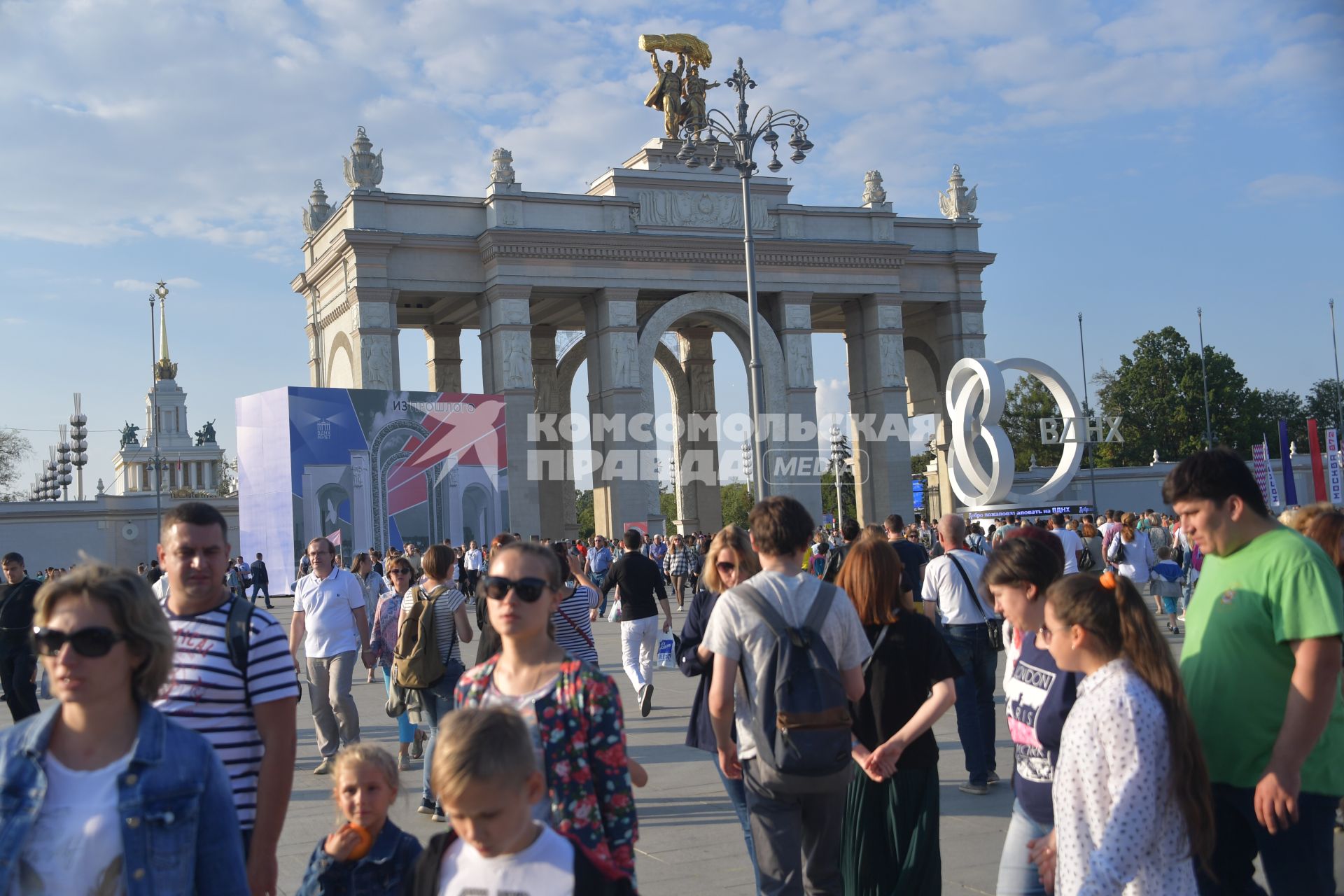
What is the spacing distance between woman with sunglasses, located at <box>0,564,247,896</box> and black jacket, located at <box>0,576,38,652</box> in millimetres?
9529

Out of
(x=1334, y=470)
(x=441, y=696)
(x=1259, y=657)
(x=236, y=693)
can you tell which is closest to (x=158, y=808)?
(x=236, y=693)

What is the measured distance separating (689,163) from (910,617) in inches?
774

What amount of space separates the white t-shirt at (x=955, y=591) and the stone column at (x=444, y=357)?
1477 inches

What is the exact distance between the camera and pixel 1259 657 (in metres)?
4.07

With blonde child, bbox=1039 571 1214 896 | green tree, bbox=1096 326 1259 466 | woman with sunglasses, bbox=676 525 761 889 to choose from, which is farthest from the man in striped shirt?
green tree, bbox=1096 326 1259 466

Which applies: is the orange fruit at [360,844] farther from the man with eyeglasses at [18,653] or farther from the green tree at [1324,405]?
the green tree at [1324,405]

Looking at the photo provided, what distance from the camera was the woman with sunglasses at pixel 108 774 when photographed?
9.86 feet

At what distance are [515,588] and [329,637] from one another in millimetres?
6776

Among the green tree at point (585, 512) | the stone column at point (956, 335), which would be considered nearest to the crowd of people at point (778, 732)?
the stone column at point (956, 335)

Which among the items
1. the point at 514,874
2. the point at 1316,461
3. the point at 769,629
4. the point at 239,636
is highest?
the point at 1316,461

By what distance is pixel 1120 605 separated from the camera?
374 centimetres

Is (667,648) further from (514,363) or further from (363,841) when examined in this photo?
(514,363)

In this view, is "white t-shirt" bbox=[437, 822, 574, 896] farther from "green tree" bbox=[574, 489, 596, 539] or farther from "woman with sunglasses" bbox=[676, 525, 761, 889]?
"green tree" bbox=[574, 489, 596, 539]

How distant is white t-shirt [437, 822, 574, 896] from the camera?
295 cm
